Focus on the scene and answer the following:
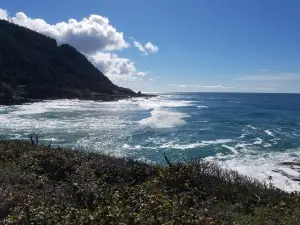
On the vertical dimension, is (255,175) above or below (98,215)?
below

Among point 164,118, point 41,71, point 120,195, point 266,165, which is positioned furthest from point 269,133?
point 41,71

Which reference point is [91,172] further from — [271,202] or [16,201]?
[271,202]

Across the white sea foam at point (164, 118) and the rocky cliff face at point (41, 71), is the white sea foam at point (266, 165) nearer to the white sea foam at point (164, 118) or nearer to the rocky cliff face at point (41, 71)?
the white sea foam at point (164, 118)

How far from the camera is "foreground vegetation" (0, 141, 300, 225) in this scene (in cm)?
721

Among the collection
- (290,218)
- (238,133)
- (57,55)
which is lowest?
(238,133)

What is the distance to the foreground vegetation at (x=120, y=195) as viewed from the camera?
7207mm

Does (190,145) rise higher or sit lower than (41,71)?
lower

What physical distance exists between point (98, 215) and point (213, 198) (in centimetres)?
423

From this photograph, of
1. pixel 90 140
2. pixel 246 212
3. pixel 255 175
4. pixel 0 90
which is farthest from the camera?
pixel 0 90

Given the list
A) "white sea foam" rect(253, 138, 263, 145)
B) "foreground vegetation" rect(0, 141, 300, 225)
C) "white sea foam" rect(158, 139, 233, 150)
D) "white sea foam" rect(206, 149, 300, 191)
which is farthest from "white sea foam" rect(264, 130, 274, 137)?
"foreground vegetation" rect(0, 141, 300, 225)

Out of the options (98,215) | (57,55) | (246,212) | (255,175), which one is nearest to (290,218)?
(246,212)

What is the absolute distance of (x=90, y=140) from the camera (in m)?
33.6

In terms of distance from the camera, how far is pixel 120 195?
9.03 m

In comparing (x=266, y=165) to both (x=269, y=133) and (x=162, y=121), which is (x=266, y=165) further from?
(x=162, y=121)
